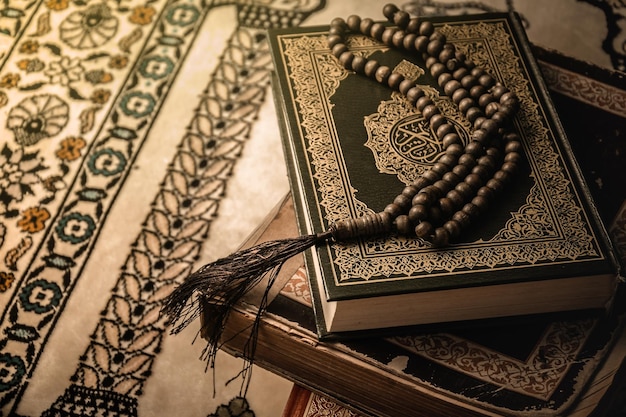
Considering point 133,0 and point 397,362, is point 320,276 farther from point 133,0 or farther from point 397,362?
point 133,0

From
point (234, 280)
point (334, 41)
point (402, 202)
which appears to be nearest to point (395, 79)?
point (334, 41)

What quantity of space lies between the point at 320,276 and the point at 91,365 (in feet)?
1.76

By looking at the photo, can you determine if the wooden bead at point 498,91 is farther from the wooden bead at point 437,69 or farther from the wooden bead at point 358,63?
the wooden bead at point 358,63

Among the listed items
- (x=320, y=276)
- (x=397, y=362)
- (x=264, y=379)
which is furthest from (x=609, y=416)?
(x=264, y=379)

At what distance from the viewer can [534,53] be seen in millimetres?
1185

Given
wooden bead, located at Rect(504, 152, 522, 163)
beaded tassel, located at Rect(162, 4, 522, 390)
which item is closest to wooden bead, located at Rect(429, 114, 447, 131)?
beaded tassel, located at Rect(162, 4, 522, 390)

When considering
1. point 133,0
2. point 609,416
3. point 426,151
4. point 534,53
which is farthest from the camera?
point 133,0

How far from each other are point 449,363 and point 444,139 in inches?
11.9

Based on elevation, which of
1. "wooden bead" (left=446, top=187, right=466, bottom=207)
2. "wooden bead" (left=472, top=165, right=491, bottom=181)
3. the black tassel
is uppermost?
"wooden bead" (left=472, top=165, right=491, bottom=181)

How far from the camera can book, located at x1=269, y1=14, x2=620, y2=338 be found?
87 cm

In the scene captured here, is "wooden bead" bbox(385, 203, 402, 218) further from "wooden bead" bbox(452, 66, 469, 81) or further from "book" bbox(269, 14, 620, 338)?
"wooden bead" bbox(452, 66, 469, 81)

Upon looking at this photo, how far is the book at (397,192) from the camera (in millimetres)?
869

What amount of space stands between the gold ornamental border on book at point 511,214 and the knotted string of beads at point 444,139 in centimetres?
2

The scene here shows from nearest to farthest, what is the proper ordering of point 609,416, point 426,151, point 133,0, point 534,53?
point 609,416 → point 426,151 → point 534,53 → point 133,0
